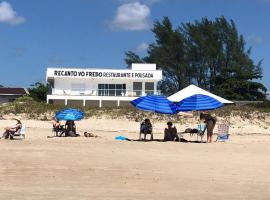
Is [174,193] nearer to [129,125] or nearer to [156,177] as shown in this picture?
[156,177]

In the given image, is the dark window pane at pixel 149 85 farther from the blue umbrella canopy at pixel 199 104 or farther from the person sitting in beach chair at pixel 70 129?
the blue umbrella canopy at pixel 199 104

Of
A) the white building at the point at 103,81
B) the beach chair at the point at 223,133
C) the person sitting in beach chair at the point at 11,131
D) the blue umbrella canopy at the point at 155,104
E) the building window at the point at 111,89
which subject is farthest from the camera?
the white building at the point at 103,81

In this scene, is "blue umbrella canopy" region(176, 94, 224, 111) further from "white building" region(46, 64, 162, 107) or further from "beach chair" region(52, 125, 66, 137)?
"white building" region(46, 64, 162, 107)

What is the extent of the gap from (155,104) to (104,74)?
3211 cm

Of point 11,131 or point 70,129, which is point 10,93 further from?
point 11,131

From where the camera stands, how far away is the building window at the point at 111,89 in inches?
2074

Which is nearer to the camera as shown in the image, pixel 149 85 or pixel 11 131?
pixel 11 131

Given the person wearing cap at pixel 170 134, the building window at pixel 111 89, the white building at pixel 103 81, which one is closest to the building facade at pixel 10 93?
the white building at pixel 103 81

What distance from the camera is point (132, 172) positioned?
1216 cm

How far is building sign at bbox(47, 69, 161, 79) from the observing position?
178 ft

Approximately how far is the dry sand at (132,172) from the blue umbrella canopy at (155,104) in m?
4.23

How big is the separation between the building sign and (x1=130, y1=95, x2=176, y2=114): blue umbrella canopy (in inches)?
1251

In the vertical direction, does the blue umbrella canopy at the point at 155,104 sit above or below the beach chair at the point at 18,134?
above

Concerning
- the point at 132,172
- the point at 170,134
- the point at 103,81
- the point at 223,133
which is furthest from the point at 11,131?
the point at 103,81
